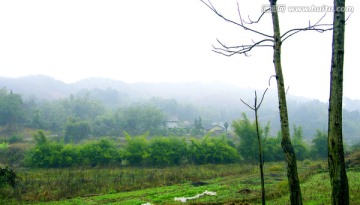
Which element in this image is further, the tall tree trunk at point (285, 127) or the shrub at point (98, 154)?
the shrub at point (98, 154)

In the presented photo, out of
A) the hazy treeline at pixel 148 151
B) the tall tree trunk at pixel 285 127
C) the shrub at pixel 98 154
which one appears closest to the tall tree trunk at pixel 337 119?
the tall tree trunk at pixel 285 127

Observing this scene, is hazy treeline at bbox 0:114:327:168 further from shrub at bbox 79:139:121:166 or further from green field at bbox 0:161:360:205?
green field at bbox 0:161:360:205

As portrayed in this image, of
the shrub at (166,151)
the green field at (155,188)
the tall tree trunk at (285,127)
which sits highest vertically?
the tall tree trunk at (285,127)

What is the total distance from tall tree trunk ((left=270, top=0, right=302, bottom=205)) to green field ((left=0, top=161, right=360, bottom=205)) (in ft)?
18.6

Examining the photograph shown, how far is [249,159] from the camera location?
33.8 metres

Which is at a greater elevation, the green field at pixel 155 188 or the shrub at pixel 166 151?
the shrub at pixel 166 151

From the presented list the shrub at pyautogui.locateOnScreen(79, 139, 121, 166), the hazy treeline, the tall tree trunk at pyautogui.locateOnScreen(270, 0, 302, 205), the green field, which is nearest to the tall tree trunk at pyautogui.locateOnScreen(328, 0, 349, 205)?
the tall tree trunk at pyautogui.locateOnScreen(270, 0, 302, 205)

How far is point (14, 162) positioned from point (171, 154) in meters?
18.0

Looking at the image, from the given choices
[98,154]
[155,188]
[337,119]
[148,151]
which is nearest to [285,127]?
[337,119]

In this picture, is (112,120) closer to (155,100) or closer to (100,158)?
(100,158)

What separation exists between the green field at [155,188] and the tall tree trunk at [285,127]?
5.68 m

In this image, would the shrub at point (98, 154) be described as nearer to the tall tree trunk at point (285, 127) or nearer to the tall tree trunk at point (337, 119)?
the tall tree trunk at point (285, 127)

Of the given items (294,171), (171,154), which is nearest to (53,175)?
(171,154)

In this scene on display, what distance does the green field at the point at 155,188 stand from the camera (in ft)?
40.7
